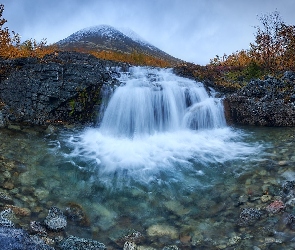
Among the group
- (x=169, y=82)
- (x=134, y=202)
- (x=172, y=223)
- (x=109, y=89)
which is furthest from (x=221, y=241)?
(x=169, y=82)

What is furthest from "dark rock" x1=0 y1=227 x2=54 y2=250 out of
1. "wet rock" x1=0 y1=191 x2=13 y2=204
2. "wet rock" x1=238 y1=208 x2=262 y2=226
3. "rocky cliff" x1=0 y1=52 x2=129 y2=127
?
"rocky cliff" x1=0 y1=52 x2=129 y2=127

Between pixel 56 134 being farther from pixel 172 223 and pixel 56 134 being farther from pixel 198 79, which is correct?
pixel 198 79

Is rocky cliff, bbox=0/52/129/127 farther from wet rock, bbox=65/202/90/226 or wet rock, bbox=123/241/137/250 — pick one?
Result: wet rock, bbox=123/241/137/250

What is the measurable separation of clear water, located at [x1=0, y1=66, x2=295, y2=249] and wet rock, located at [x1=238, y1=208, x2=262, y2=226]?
0.15 meters

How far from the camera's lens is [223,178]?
7551mm

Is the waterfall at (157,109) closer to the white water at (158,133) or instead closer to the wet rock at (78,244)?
the white water at (158,133)

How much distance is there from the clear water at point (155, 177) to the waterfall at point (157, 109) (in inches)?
3.2

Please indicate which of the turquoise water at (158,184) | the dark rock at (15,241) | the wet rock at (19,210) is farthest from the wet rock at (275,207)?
the wet rock at (19,210)

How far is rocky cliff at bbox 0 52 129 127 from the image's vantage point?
36.7 ft

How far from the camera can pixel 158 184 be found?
7.42 metres

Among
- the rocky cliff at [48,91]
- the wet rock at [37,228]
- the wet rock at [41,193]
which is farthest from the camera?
the rocky cliff at [48,91]

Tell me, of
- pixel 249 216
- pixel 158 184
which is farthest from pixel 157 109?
pixel 249 216

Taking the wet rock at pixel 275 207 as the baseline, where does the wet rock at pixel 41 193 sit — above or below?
above

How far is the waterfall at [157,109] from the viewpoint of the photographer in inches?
461
